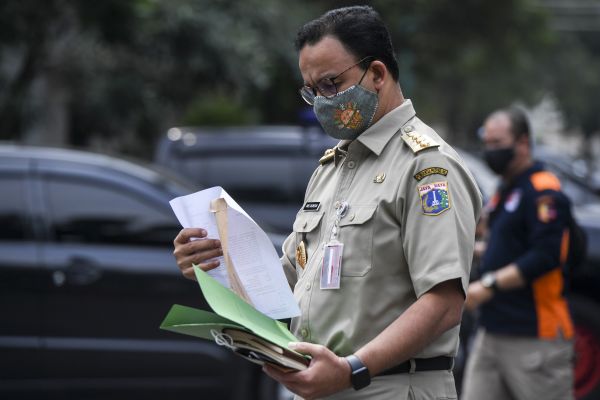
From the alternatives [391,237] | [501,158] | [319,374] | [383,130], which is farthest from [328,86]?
[501,158]

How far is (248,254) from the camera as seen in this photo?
9.23 ft

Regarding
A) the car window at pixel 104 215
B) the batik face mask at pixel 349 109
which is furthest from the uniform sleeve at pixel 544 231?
the car window at pixel 104 215

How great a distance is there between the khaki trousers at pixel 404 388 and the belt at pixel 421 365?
10mm

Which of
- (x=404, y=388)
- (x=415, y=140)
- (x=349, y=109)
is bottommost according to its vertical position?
(x=404, y=388)

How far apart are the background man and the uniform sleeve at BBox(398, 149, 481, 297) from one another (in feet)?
6.65

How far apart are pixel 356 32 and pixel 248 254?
0.63 metres

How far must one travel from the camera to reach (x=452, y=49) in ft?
94.0

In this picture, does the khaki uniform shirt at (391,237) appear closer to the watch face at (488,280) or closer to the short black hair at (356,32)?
the short black hair at (356,32)

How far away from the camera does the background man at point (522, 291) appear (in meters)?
4.65

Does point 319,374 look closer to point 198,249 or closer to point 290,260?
point 198,249

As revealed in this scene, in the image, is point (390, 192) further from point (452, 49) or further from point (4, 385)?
point (452, 49)

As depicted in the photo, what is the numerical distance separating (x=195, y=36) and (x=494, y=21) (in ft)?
53.8

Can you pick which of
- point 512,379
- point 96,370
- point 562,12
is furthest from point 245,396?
point 562,12

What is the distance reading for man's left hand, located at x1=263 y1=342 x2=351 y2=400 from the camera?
2.46 meters
